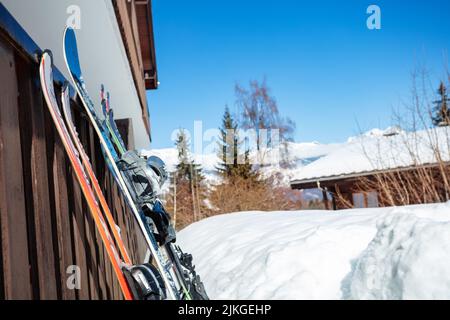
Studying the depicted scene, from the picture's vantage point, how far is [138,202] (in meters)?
2.04

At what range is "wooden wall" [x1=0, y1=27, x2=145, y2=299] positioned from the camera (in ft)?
3.17

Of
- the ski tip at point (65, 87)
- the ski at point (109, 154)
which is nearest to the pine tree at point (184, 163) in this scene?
the ski at point (109, 154)

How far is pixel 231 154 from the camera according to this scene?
2238 cm

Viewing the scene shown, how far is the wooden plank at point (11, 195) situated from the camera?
36.5 inches

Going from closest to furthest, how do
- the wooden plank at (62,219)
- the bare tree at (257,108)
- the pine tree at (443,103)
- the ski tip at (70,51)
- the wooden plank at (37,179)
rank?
the wooden plank at (37,179) → the wooden plank at (62,219) → the ski tip at (70,51) → the pine tree at (443,103) → the bare tree at (257,108)

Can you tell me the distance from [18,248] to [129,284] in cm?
55

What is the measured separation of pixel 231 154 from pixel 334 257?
1974 centimetres

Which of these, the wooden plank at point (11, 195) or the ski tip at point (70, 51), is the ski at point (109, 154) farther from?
the wooden plank at point (11, 195)

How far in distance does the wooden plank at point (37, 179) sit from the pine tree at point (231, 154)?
17.3 metres

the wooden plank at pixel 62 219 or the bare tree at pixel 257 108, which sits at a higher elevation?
the bare tree at pixel 257 108

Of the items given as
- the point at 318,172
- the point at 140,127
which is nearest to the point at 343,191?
the point at 318,172

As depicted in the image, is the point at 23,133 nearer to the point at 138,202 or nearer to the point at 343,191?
the point at 138,202
